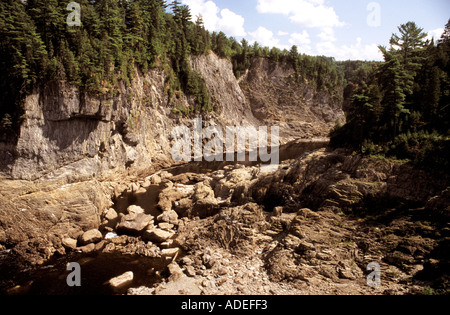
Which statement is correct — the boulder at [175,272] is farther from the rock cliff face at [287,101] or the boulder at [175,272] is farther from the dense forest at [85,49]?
the rock cliff face at [287,101]

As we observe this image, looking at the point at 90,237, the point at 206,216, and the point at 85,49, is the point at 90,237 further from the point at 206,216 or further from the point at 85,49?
the point at 85,49

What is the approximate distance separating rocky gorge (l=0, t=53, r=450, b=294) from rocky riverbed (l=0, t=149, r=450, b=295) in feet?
0.29

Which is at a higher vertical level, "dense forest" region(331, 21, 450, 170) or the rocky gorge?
"dense forest" region(331, 21, 450, 170)

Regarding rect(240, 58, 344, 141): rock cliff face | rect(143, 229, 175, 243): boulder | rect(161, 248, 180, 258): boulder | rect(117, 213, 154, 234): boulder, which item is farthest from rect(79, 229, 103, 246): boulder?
rect(240, 58, 344, 141): rock cliff face

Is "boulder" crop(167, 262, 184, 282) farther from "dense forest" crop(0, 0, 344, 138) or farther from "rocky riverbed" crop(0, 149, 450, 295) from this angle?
"dense forest" crop(0, 0, 344, 138)

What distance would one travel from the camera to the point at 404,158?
2131 centimetres

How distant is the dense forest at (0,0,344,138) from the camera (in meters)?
23.4

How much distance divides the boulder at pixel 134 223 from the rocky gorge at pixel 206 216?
0.40 feet

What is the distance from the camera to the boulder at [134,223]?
72.2ft

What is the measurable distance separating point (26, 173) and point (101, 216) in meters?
7.89

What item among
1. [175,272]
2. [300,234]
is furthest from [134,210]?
[300,234]

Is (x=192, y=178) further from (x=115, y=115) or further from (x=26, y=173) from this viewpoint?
(x=26, y=173)

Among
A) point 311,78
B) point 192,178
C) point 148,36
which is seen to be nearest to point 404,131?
point 192,178

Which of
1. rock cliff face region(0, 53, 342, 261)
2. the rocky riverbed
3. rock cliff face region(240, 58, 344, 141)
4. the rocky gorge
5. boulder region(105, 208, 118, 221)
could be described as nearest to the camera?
the rocky riverbed
